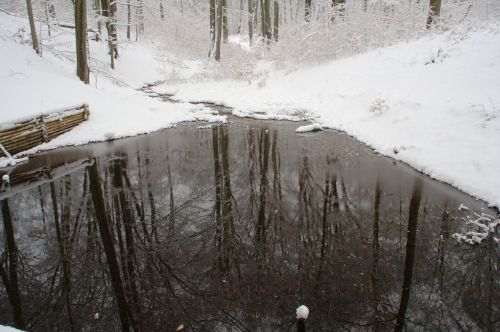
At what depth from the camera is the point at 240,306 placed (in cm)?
473

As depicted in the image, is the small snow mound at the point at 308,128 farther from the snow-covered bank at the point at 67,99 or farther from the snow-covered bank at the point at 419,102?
the snow-covered bank at the point at 67,99

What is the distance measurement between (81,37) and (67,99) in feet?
12.4

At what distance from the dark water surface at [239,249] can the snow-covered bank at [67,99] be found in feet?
9.58

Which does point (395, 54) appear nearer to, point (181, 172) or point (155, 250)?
point (181, 172)

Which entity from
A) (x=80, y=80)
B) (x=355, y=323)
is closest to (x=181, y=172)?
(x=355, y=323)

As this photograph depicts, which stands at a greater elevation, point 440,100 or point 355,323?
point 440,100

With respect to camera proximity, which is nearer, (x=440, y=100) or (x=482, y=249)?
(x=482, y=249)

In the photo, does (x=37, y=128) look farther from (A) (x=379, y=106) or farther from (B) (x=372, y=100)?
(B) (x=372, y=100)

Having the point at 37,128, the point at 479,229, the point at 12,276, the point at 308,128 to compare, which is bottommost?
the point at 12,276

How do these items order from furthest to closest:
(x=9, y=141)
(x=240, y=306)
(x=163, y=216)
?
(x=9, y=141) < (x=163, y=216) < (x=240, y=306)

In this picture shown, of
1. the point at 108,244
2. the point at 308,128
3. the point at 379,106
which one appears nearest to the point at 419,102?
the point at 379,106

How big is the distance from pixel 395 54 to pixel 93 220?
1482cm

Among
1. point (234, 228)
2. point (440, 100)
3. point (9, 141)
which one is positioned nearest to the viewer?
point (234, 228)

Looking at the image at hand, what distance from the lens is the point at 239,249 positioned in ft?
19.7
